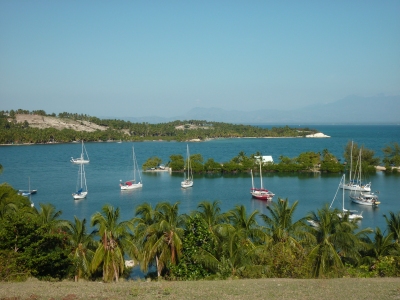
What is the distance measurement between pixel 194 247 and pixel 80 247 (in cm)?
453

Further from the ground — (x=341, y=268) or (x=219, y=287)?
(x=219, y=287)

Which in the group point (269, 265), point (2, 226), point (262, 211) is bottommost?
point (262, 211)

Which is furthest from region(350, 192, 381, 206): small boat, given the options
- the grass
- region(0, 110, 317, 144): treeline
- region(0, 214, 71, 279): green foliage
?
region(0, 110, 317, 144): treeline

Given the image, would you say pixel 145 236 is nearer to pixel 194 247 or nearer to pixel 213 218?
pixel 213 218

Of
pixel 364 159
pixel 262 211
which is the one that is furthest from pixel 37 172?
pixel 364 159

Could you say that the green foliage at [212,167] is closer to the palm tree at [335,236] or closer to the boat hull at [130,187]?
the boat hull at [130,187]

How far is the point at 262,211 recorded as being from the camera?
35.8 meters

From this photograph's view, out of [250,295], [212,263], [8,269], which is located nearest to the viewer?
[250,295]

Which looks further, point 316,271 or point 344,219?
point 344,219

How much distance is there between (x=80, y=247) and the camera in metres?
16.5

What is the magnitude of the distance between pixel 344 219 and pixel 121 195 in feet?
94.8

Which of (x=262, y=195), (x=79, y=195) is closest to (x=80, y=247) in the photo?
(x=79, y=195)

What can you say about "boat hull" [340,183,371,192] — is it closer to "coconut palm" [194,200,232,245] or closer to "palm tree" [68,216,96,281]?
"coconut palm" [194,200,232,245]

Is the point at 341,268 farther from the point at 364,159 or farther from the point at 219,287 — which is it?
the point at 364,159
